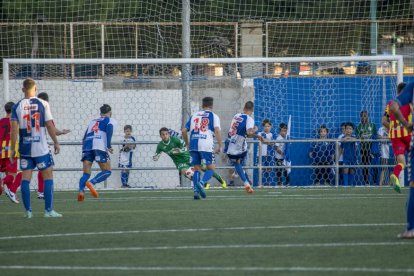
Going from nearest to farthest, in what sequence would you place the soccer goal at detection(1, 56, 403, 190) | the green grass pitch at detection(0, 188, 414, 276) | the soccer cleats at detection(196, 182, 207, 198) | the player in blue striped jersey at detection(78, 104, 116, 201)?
the green grass pitch at detection(0, 188, 414, 276) → the soccer cleats at detection(196, 182, 207, 198) → the player in blue striped jersey at detection(78, 104, 116, 201) → the soccer goal at detection(1, 56, 403, 190)

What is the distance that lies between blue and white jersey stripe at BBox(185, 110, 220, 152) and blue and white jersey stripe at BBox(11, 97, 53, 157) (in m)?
4.64

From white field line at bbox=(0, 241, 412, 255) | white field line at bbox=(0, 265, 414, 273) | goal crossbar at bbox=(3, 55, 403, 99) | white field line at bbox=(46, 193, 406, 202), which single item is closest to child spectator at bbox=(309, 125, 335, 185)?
goal crossbar at bbox=(3, 55, 403, 99)

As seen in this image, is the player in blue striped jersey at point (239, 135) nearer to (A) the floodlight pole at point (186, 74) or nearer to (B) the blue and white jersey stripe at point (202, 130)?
(A) the floodlight pole at point (186, 74)

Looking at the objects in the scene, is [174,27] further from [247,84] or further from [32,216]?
[32,216]

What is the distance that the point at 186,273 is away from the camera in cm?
745

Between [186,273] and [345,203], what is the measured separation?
315 inches

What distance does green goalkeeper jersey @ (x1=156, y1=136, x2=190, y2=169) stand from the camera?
21.5 meters

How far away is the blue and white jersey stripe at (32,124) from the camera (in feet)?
41.6

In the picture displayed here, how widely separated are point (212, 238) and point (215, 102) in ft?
46.5

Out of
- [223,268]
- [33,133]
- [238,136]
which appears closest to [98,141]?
[238,136]

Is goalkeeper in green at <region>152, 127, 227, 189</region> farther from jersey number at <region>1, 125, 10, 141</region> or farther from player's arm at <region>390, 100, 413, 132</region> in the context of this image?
A: player's arm at <region>390, 100, 413, 132</region>

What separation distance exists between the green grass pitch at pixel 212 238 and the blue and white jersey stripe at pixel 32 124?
0.96 metres

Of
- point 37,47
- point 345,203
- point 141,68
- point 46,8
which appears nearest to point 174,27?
point 141,68

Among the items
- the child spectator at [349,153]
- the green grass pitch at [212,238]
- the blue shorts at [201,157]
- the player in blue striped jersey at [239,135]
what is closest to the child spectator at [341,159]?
the child spectator at [349,153]
